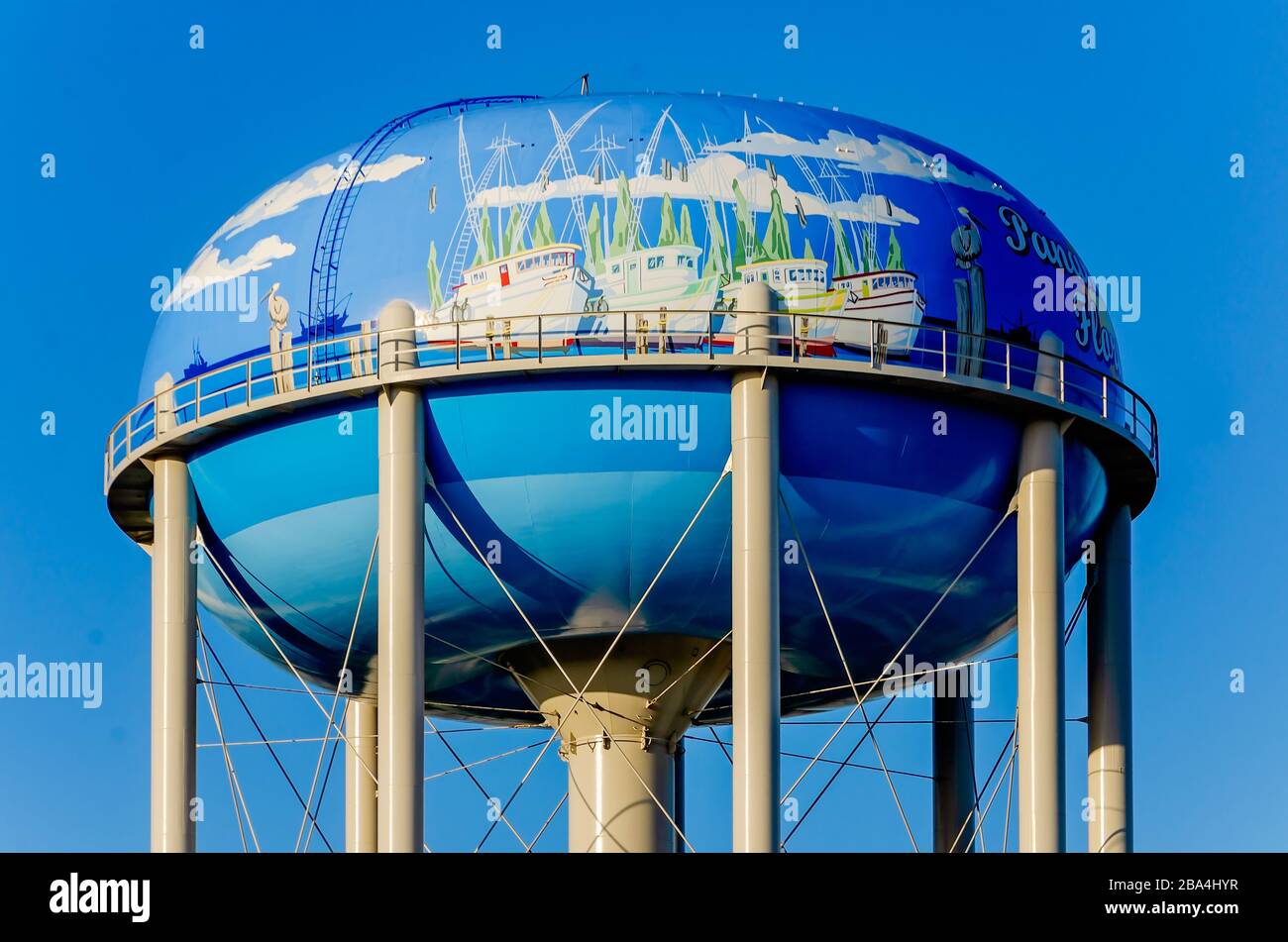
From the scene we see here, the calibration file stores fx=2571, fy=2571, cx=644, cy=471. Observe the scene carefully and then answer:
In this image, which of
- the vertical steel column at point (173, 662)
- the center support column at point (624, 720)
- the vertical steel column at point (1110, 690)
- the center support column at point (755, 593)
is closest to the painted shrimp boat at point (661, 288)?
the center support column at point (755, 593)

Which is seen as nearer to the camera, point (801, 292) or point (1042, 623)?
point (801, 292)

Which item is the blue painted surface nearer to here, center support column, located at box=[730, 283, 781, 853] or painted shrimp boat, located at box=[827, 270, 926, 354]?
painted shrimp boat, located at box=[827, 270, 926, 354]

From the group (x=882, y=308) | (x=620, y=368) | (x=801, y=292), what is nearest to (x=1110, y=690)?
(x=882, y=308)

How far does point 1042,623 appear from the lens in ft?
84.9

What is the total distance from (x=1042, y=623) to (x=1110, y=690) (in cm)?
301

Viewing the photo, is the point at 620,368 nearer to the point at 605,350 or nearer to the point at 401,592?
the point at 605,350

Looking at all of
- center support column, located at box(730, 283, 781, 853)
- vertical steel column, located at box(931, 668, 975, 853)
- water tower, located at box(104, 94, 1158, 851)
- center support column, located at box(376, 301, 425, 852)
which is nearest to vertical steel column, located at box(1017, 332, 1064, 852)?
water tower, located at box(104, 94, 1158, 851)

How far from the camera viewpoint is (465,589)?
996 inches

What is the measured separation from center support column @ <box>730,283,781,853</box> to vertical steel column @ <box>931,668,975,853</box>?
691 centimetres

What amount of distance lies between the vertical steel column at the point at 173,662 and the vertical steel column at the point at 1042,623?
28.1 feet

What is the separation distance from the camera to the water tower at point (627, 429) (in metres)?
24.4

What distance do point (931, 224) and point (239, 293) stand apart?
7.04 meters
